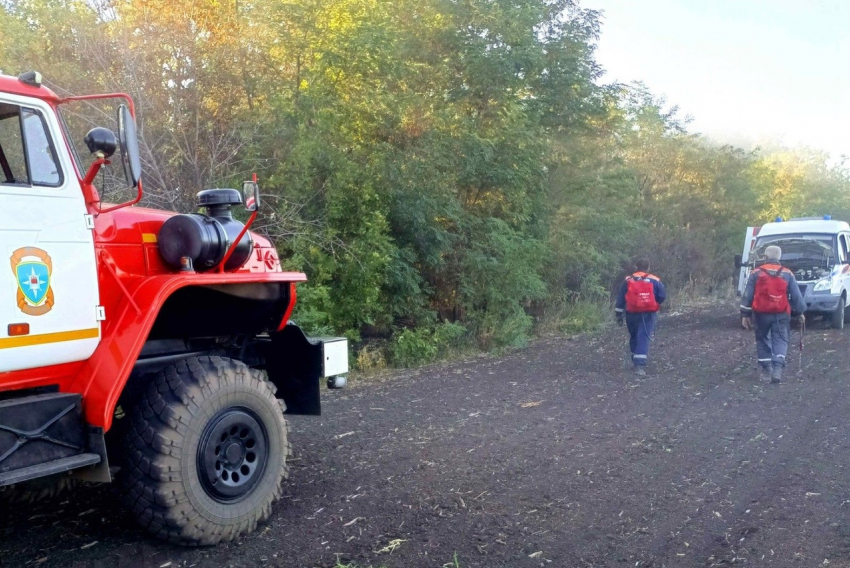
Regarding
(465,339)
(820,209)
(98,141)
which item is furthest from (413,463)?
(820,209)

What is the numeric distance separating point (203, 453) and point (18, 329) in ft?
4.27

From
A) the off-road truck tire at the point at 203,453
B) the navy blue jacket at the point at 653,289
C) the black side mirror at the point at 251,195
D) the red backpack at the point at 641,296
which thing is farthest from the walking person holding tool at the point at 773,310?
the black side mirror at the point at 251,195

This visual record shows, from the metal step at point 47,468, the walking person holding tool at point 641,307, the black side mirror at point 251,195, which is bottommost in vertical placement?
the walking person holding tool at point 641,307

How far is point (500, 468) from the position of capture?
21.4 feet

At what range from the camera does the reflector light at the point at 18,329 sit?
13.2 ft

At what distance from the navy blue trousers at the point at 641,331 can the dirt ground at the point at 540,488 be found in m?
1.08

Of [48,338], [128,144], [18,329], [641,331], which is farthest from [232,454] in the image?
[641,331]

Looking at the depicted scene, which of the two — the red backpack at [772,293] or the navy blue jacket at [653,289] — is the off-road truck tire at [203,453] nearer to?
the navy blue jacket at [653,289]

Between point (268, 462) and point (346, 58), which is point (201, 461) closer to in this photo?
point (268, 462)

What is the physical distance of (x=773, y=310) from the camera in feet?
35.2

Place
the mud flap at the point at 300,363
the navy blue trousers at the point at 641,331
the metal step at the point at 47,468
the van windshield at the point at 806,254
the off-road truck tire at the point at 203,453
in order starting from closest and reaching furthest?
the metal step at the point at 47,468, the off-road truck tire at the point at 203,453, the mud flap at the point at 300,363, the navy blue trousers at the point at 641,331, the van windshield at the point at 806,254

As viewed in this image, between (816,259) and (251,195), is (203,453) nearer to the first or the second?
(251,195)

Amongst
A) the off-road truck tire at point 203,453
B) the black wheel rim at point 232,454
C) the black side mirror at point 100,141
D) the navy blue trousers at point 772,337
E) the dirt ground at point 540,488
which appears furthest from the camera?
the navy blue trousers at point 772,337

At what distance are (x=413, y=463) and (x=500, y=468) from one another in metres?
0.72
